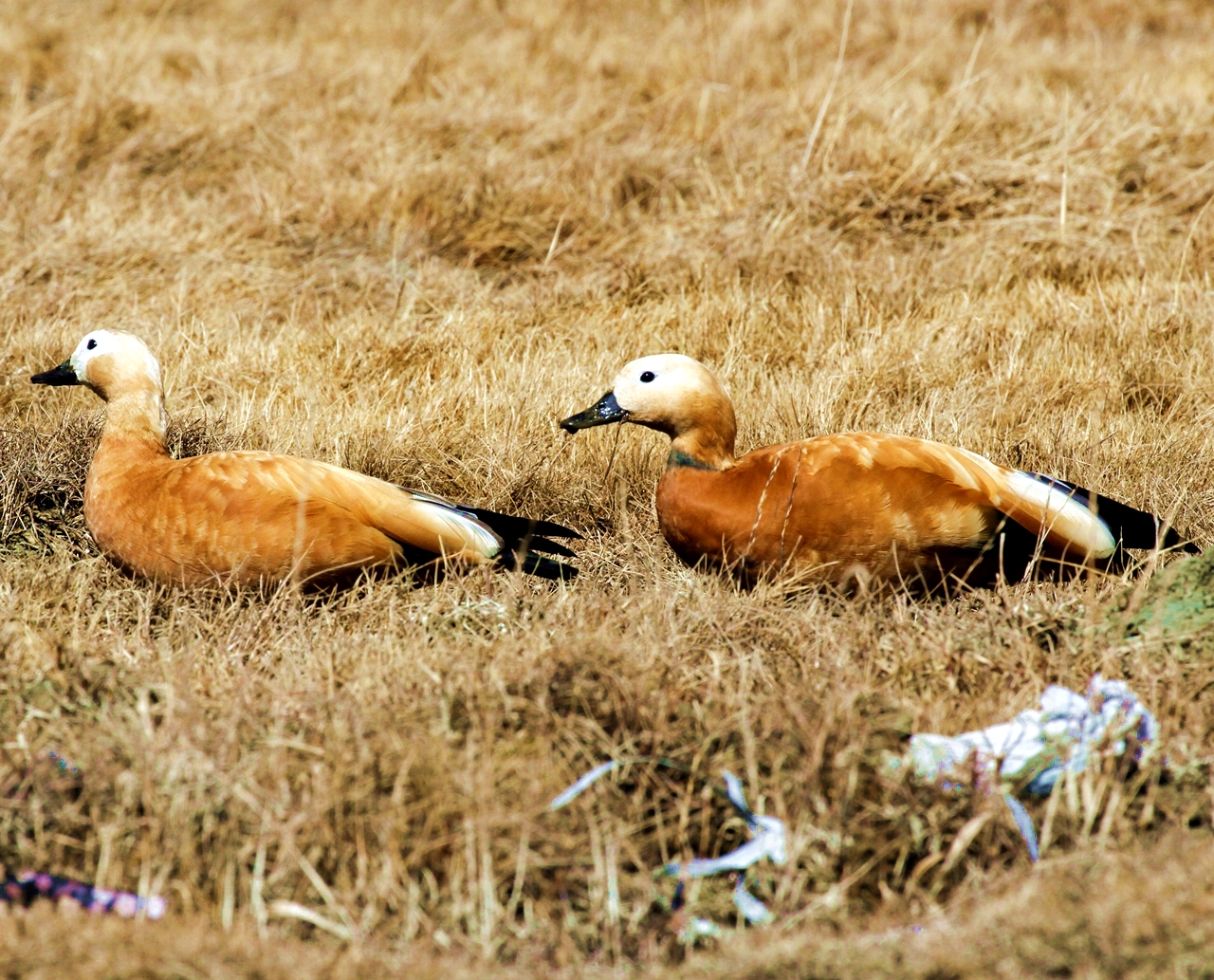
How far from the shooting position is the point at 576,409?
16.4 feet

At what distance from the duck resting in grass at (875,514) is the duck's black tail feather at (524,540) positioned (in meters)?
0.34

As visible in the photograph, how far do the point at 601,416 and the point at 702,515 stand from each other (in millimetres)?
552

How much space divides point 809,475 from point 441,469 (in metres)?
1.53

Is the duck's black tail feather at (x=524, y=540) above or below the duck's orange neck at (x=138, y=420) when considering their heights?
below

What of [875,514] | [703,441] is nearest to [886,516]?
[875,514]

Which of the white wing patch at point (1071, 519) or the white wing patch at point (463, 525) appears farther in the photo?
the white wing patch at point (463, 525)

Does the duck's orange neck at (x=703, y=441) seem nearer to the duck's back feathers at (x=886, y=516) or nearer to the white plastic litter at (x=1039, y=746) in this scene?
the duck's back feathers at (x=886, y=516)

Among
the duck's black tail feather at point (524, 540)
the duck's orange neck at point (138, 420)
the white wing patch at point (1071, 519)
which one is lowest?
the duck's black tail feather at point (524, 540)

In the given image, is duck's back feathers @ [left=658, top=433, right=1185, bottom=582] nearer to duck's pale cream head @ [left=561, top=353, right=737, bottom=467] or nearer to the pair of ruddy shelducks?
the pair of ruddy shelducks

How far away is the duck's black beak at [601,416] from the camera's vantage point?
4109mm

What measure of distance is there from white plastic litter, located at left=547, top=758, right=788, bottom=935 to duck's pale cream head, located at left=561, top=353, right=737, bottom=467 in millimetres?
1532

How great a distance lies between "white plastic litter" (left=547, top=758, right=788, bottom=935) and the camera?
243 cm

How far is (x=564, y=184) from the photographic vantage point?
7020 mm

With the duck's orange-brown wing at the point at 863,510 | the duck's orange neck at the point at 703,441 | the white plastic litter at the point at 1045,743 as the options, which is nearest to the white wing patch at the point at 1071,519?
the duck's orange-brown wing at the point at 863,510
